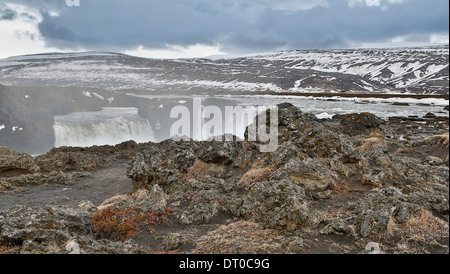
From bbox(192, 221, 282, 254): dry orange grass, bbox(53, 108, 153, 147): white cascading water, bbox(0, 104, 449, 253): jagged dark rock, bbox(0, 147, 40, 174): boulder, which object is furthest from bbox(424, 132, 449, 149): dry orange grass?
bbox(53, 108, 153, 147): white cascading water

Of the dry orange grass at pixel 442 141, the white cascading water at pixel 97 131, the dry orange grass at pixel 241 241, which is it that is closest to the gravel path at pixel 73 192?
the dry orange grass at pixel 241 241

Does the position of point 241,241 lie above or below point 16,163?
above

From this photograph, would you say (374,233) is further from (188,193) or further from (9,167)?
(9,167)

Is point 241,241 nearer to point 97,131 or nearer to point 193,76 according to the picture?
point 97,131

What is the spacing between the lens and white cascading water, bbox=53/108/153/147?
121ft

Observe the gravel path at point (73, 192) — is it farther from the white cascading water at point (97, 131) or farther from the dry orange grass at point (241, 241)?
the white cascading water at point (97, 131)

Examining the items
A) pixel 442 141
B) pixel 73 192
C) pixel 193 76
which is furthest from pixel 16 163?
pixel 193 76

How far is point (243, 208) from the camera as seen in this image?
6973 mm

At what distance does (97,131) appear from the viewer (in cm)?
3909

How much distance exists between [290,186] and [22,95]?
42633mm

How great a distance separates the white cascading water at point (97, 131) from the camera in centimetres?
3688
